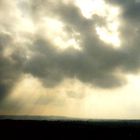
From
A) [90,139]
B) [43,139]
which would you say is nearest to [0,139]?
[43,139]

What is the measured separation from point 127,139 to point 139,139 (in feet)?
7.22

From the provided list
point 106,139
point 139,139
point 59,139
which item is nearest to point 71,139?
point 59,139

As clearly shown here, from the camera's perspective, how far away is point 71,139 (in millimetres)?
60562

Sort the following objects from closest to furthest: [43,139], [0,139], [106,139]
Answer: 1. [0,139]
2. [43,139]
3. [106,139]

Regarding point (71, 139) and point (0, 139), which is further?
point (71, 139)

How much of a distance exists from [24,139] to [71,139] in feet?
28.3

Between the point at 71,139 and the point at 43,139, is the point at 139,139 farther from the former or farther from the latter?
the point at 43,139

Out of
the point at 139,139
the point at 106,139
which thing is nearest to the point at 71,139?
the point at 106,139

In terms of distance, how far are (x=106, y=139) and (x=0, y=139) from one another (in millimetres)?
19994

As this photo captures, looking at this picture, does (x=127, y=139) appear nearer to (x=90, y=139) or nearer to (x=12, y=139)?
(x=90, y=139)

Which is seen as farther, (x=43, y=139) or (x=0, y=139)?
(x=43, y=139)

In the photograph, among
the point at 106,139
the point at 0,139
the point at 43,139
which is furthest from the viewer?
the point at 106,139

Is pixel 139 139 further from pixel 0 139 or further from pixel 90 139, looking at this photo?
pixel 0 139

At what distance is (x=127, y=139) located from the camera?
62594mm
